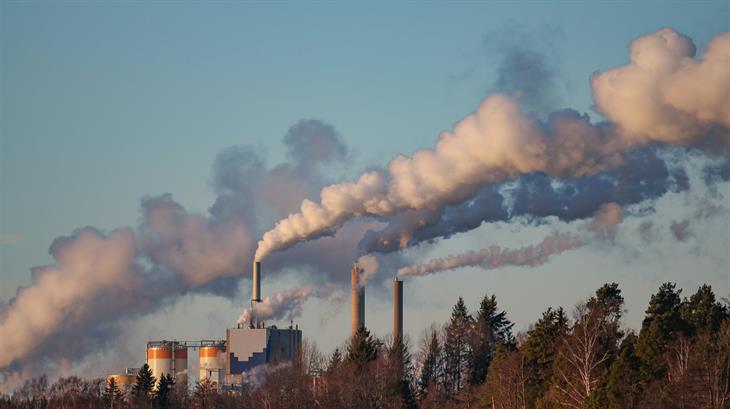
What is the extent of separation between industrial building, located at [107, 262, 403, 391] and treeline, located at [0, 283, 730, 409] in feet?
14.1

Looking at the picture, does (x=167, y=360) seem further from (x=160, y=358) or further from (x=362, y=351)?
(x=362, y=351)

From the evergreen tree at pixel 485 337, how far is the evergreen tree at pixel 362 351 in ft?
33.0

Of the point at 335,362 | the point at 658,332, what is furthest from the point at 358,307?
the point at 658,332

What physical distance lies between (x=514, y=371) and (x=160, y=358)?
7629cm

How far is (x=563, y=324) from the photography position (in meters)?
94.1

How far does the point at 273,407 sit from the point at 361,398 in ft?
31.6

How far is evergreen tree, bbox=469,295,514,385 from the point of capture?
12325 cm

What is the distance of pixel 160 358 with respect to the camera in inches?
6216

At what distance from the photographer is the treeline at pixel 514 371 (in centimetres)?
7112

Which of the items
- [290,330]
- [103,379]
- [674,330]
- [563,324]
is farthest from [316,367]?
[674,330]

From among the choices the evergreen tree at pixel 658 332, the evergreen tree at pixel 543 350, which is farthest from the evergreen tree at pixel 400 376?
the evergreen tree at pixel 658 332

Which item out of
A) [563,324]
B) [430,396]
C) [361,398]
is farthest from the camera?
[430,396]

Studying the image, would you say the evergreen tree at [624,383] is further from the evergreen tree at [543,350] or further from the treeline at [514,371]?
the evergreen tree at [543,350]

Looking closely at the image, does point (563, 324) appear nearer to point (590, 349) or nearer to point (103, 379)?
point (590, 349)
